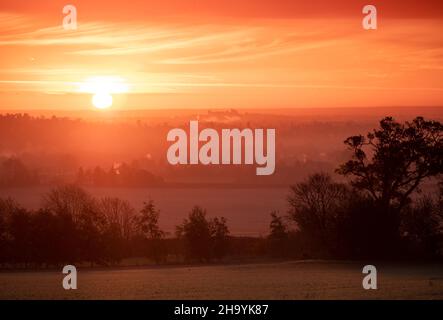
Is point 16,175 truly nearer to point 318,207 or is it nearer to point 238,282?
point 318,207

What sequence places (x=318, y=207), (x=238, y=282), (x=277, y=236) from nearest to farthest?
1. (x=238, y=282)
2. (x=318, y=207)
3. (x=277, y=236)

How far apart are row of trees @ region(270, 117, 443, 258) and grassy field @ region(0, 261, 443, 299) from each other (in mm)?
1217

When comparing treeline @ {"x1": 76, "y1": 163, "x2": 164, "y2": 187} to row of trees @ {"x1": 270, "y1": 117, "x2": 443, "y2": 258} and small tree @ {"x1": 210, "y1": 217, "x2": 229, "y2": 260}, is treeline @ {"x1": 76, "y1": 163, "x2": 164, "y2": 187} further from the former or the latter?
row of trees @ {"x1": 270, "y1": 117, "x2": 443, "y2": 258}

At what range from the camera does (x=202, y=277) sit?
791 inches

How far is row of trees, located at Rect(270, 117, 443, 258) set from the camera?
78.3 ft

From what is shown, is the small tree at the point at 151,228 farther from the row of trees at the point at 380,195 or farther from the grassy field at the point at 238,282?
the row of trees at the point at 380,195

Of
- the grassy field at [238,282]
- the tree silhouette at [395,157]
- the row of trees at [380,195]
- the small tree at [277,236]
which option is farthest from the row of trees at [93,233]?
the tree silhouette at [395,157]

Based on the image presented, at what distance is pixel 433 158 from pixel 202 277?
858 cm

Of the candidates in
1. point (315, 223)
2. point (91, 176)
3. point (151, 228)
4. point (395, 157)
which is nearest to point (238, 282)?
point (315, 223)

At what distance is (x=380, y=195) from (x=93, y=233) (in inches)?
316

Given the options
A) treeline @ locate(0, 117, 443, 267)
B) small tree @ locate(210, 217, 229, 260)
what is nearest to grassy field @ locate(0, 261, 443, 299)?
treeline @ locate(0, 117, 443, 267)

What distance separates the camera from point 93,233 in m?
25.0
